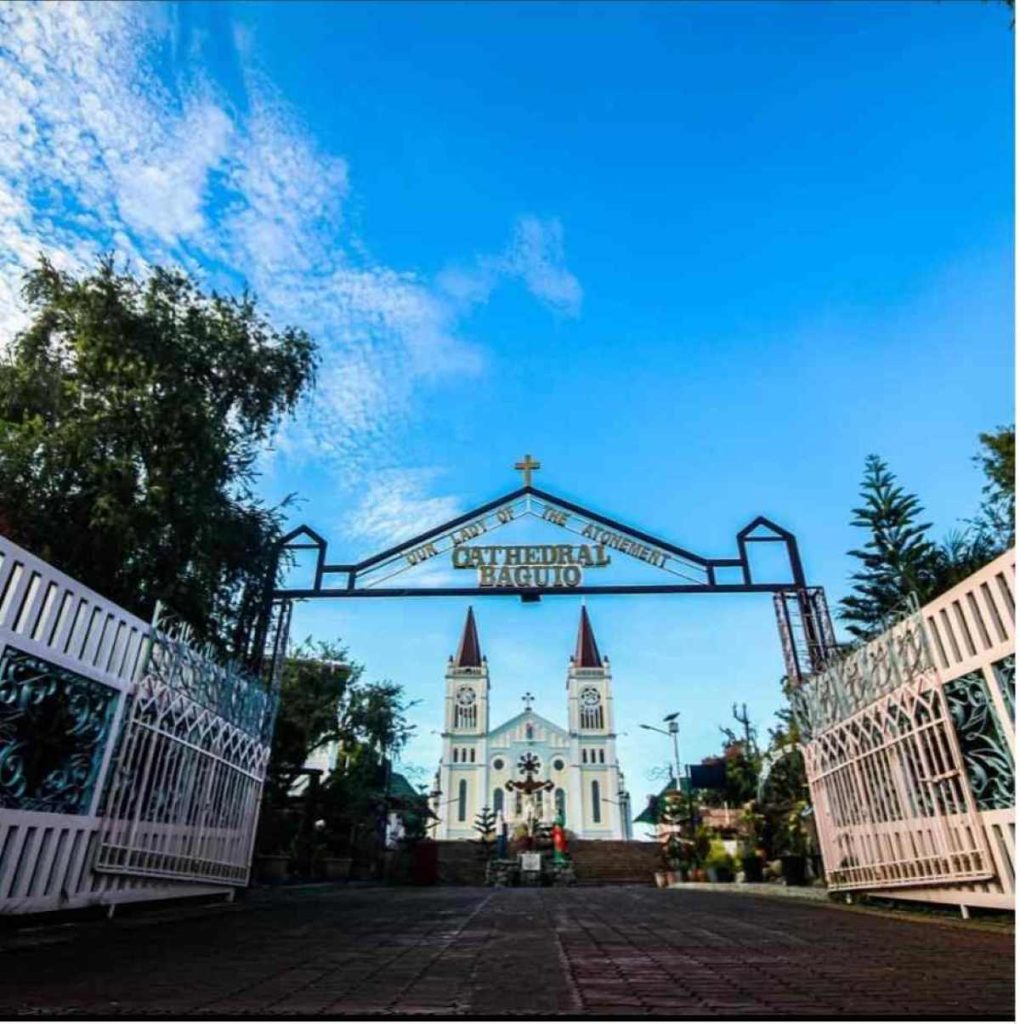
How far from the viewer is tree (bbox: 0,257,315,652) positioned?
9.55 meters

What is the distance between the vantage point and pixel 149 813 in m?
6.46

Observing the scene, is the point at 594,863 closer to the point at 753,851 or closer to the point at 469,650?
the point at 753,851

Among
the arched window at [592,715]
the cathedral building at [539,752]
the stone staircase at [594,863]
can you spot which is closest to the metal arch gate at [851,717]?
the stone staircase at [594,863]

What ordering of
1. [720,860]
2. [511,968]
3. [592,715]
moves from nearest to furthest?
[511,968]
[720,860]
[592,715]

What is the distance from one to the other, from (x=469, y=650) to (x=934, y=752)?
76.8 m

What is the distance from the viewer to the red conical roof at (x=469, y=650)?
3167 inches

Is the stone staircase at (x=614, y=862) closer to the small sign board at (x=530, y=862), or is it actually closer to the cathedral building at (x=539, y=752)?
the small sign board at (x=530, y=862)

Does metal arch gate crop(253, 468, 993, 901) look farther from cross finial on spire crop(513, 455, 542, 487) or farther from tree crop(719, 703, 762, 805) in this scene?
tree crop(719, 703, 762, 805)

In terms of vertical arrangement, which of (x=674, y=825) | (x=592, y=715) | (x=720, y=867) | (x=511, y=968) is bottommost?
(x=511, y=968)

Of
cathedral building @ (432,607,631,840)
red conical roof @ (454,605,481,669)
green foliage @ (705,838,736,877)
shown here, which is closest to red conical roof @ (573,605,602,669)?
cathedral building @ (432,607,631,840)

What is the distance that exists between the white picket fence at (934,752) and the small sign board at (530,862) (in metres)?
17.2

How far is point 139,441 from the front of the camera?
10.0m

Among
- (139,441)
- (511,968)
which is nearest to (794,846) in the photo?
(511,968)

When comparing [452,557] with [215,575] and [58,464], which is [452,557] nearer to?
[215,575]
